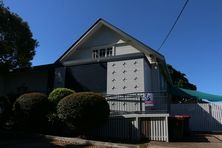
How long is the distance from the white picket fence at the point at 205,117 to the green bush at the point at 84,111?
9.83 metres

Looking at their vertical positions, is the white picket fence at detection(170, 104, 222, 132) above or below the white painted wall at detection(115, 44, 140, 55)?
below

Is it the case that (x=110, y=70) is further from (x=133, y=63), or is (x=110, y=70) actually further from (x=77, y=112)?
(x=77, y=112)

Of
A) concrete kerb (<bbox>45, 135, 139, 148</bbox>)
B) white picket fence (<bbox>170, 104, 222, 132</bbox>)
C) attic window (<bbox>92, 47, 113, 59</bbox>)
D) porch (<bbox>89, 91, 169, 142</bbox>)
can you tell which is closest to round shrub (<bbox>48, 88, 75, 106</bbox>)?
concrete kerb (<bbox>45, 135, 139, 148</bbox>)

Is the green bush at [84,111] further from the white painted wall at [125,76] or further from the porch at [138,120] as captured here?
the white painted wall at [125,76]

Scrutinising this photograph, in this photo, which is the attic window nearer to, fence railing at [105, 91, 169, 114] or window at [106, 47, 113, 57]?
window at [106, 47, 113, 57]

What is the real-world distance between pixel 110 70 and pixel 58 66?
4546mm

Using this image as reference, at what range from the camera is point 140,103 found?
13.5m

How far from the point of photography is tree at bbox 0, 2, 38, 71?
19.2 m

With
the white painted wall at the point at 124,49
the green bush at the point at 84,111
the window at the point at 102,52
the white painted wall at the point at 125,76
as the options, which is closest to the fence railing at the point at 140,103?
the white painted wall at the point at 125,76

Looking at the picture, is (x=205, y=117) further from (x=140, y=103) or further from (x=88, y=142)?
(x=88, y=142)

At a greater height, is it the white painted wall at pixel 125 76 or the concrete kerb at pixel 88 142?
the white painted wall at pixel 125 76

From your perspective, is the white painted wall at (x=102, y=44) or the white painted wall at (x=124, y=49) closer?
the white painted wall at (x=124, y=49)

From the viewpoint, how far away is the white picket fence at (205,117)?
19.1m

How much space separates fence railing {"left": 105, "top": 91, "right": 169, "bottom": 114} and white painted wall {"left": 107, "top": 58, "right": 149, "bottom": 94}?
1487 millimetres
